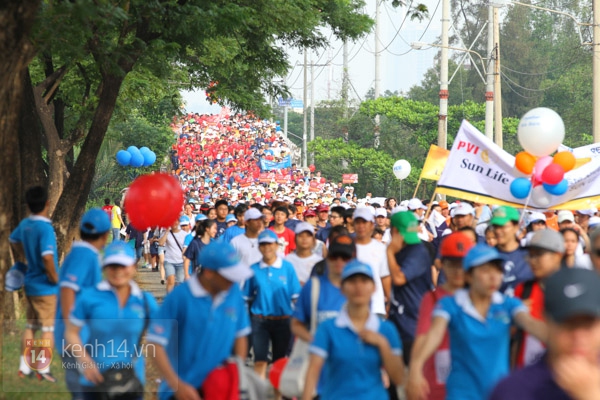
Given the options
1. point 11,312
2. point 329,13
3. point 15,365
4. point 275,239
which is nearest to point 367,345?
point 275,239

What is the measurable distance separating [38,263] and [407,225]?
3.37m

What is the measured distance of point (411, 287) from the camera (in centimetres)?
858

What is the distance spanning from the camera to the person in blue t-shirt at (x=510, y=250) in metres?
7.67

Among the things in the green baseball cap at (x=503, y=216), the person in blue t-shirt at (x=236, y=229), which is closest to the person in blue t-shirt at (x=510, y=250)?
the green baseball cap at (x=503, y=216)

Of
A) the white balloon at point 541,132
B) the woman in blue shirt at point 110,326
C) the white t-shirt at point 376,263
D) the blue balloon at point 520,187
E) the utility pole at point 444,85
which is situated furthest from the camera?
the utility pole at point 444,85

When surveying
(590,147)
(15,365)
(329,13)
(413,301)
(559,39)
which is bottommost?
(15,365)

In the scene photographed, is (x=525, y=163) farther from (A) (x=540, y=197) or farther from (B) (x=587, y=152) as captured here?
(B) (x=587, y=152)

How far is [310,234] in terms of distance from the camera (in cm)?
970

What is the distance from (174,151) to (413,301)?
55.0 metres

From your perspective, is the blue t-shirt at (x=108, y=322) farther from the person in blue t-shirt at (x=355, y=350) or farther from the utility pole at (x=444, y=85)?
the utility pole at (x=444, y=85)

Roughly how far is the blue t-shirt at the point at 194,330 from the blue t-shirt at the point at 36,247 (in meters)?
3.77

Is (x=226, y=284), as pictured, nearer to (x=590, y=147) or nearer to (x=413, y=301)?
(x=413, y=301)

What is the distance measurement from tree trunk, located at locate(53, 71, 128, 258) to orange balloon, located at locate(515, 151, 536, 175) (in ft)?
19.8

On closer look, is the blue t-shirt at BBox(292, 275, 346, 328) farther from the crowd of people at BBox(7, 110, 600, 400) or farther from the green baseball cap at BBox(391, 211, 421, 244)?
the green baseball cap at BBox(391, 211, 421, 244)
